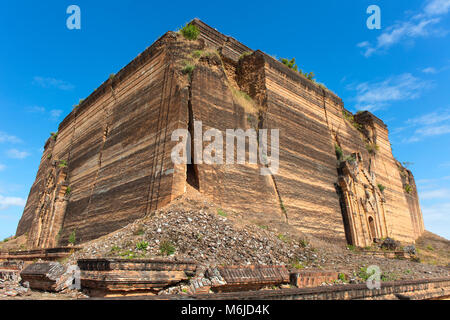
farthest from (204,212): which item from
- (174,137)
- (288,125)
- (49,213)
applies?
(49,213)

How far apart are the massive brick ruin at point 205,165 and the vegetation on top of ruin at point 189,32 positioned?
496mm

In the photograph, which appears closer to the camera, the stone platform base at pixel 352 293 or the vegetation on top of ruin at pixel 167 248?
the stone platform base at pixel 352 293

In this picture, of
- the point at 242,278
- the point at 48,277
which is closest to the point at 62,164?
the point at 48,277

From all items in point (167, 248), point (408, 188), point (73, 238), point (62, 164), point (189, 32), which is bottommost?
point (167, 248)

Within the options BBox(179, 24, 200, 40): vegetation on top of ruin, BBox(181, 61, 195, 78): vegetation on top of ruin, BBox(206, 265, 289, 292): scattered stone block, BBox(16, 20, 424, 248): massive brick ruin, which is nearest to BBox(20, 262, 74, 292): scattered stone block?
BBox(206, 265, 289, 292): scattered stone block

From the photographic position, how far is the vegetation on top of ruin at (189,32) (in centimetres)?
1398

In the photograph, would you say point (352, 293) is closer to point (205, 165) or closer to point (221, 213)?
point (221, 213)

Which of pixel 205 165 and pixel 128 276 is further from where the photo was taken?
pixel 205 165

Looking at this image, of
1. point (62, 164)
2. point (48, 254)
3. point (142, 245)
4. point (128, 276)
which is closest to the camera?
point (128, 276)

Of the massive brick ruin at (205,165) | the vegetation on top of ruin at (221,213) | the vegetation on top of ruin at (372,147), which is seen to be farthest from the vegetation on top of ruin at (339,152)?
the vegetation on top of ruin at (221,213)

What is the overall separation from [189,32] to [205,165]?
6.33 meters

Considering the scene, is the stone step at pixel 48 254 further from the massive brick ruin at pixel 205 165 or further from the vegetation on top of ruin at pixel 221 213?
the vegetation on top of ruin at pixel 221 213

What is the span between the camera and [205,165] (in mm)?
11398
